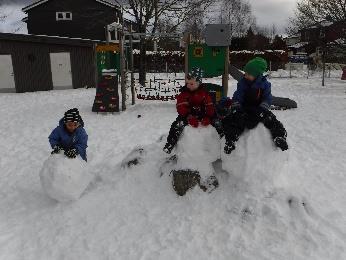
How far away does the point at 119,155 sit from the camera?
22.9ft

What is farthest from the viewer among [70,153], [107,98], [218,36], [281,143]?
[107,98]

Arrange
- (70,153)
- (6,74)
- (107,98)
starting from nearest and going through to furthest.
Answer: (70,153), (107,98), (6,74)

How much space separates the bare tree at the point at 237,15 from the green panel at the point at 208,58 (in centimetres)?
4389

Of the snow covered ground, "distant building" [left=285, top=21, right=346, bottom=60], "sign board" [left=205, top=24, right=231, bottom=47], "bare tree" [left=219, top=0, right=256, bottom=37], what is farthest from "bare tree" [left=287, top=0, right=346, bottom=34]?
"bare tree" [left=219, top=0, right=256, bottom=37]

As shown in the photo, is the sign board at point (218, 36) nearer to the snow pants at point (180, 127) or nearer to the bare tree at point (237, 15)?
the snow pants at point (180, 127)

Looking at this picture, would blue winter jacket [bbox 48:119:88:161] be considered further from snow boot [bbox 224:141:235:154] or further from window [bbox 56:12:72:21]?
window [bbox 56:12:72:21]

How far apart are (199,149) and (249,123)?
77cm

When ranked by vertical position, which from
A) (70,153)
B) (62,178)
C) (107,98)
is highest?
(70,153)

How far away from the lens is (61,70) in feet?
61.8

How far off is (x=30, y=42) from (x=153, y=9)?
694 centimetres

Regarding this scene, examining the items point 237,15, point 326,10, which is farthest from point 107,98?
point 237,15

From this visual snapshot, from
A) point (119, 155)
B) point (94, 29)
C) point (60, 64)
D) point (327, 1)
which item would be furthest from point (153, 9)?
point (119, 155)

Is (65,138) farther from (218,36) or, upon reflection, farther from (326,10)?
(326,10)

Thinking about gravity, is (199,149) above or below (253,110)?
below
